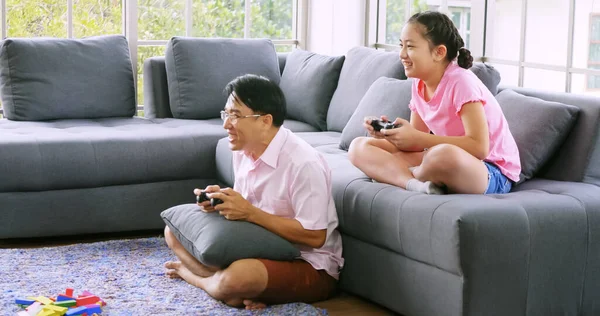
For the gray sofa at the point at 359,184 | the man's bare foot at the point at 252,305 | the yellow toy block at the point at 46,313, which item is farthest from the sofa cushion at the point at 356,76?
the yellow toy block at the point at 46,313

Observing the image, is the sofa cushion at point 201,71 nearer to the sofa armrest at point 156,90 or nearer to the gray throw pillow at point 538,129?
the sofa armrest at point 156,90

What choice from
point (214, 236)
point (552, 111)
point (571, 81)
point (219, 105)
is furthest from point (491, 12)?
point (214, 236)

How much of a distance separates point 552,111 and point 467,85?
0.42 metres

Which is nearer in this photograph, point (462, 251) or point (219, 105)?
point (462, 251)

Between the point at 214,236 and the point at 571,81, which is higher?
the point at 571,81

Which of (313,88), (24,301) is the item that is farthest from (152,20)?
(24,301)

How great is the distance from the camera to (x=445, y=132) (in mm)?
3455

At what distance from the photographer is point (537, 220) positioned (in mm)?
3016

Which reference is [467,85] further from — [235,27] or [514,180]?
[235,27]

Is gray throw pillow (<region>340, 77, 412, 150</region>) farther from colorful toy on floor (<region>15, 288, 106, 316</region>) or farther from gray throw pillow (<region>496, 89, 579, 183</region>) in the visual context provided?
colorful toy on floor (<region>15, 288, 106, 316</region>)

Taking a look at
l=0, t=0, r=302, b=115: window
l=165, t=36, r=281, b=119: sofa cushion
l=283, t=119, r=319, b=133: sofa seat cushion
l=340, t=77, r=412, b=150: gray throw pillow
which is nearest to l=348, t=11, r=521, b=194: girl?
l=340, t=77, r=412, b=150: gray throw pillow

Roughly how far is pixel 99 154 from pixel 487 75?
6.12 feet

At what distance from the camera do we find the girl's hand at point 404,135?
337 centimetres

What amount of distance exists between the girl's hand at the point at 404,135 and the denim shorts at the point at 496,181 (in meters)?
0.28
